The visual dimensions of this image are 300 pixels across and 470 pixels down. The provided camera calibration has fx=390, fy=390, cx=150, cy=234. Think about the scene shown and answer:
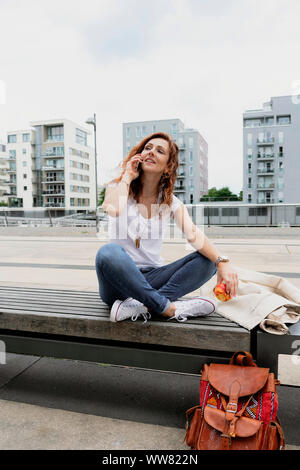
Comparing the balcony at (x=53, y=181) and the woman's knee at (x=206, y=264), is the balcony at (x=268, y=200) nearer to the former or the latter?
the balcony at (x=53, y=181)

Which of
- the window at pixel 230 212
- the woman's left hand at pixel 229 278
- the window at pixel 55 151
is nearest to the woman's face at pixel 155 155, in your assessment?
the woman's left hand at pixel 229 278

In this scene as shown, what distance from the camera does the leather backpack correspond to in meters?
1.79

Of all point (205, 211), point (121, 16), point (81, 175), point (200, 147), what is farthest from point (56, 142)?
point (121, 16)

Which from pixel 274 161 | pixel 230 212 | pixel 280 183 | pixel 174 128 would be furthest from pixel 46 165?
pixel 230 212

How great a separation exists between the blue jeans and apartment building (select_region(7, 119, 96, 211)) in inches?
2850

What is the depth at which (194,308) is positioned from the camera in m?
2.28

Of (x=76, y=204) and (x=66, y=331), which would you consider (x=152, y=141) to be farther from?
(x=76, y=204)

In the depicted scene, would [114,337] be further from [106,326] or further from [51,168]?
[51,168]

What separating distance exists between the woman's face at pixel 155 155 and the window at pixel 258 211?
19.9 metres

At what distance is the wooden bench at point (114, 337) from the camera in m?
2.10

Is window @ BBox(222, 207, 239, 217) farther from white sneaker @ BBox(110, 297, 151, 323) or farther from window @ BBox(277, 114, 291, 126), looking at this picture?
window @ BBox(277, 114, 291, 126)

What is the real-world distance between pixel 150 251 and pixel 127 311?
492 mm
